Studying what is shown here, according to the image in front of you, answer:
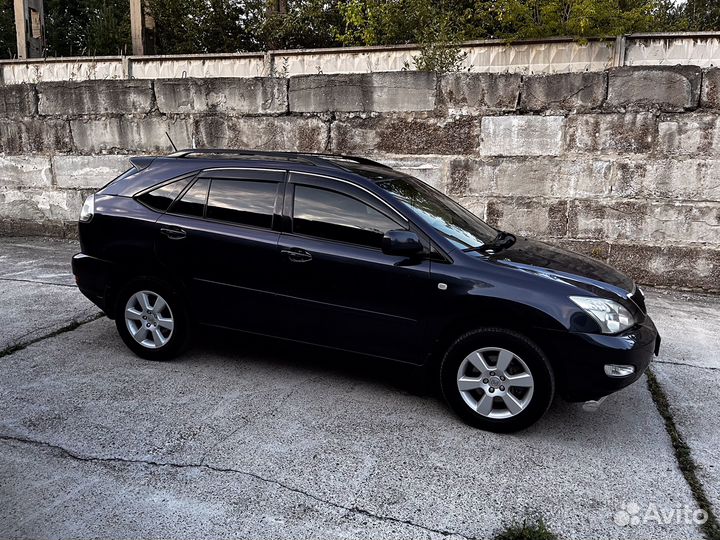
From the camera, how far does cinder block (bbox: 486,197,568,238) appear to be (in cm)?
713

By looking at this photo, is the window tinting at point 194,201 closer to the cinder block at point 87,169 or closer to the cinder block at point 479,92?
the cinder block at point 479,92

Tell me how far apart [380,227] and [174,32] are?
1528 centimetres

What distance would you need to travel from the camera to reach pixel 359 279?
3768 mm

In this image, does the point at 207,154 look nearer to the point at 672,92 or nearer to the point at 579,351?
the point at 579,351

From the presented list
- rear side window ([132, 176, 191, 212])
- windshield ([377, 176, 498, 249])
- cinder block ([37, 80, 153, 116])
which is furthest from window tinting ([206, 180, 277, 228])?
cinder block ([37, 80, 153, 116])

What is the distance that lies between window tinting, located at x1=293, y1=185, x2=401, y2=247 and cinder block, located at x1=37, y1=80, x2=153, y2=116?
17.7 feet

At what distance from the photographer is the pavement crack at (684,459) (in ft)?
8.71

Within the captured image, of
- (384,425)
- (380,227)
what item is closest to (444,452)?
(384,425)

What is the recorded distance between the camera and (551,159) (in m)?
7.03

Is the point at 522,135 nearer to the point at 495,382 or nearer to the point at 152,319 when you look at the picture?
the point at 495,382

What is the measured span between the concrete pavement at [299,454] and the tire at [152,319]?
0.51ft

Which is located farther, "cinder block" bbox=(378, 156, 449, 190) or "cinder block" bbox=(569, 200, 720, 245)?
"cinder block" bbox=(378, 156, 449, 190)

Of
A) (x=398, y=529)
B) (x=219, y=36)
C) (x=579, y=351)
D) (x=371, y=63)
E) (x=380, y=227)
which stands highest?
(x=219, y=36)

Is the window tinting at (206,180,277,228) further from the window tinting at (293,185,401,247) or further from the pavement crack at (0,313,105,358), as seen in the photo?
the pavement crack at (0,313,105,358)
